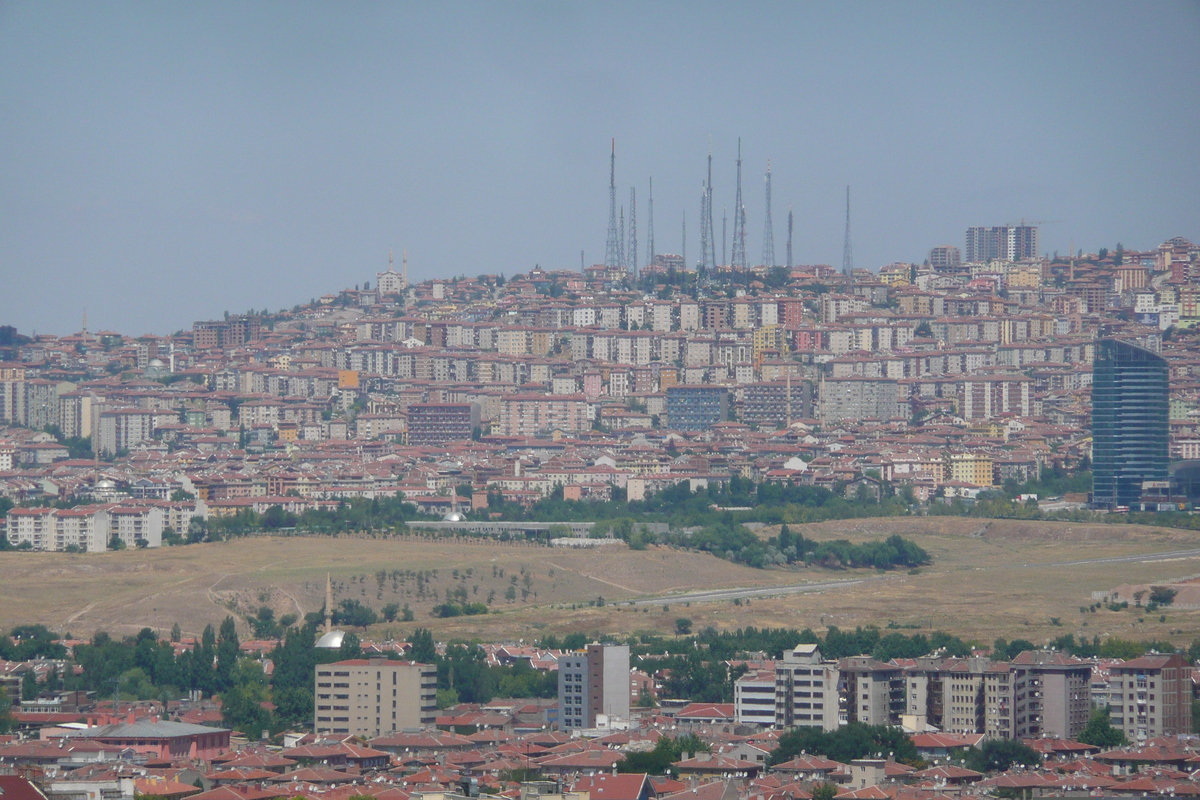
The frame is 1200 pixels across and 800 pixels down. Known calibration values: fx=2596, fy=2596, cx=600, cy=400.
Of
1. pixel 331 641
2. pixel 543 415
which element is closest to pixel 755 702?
pixel 331 641

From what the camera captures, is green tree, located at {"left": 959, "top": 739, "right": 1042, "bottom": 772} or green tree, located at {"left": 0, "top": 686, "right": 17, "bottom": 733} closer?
green tree, located at {"left": 959, "top": 739, "right": 1042, "bottom": 772}

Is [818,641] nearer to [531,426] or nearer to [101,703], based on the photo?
[101,703]

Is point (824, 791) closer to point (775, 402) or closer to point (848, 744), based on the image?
point (848, 744)

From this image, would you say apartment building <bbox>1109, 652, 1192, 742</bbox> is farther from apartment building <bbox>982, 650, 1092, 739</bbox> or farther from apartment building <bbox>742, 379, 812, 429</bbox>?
apartment building <bbox>742, 379, 812, 429</bbox>

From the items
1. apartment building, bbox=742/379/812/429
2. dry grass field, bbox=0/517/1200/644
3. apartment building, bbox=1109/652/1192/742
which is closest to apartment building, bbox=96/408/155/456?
apartment building, bbox=742/379/812/429

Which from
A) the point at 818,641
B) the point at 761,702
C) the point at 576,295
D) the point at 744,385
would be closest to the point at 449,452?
the point at 744,385

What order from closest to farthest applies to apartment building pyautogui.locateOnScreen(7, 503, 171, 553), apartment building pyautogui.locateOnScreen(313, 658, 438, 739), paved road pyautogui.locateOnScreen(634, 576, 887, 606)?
apartment building pyautogui.locateOnScreen(313, 658, 438, 739), paved road pyautogui.locateOnScreen(634, 576, 887, 606), apartment building pyautogui.locateOnScreen(7, 503, 171, 553)
